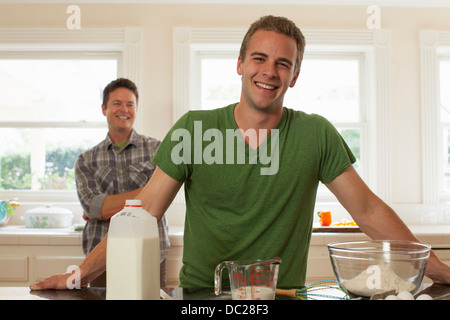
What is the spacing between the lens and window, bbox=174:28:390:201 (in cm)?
362

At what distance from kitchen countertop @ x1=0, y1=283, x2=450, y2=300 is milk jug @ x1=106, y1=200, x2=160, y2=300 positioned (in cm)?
23

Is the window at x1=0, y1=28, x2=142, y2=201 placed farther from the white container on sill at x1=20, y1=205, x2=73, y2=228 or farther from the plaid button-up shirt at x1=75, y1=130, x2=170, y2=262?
the plaid button-up shirt at x1=75, y1=130, x2=170, y2=262

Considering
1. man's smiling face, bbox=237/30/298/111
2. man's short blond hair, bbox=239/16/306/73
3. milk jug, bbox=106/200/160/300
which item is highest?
man's short blond hair, bbox=239/16/306/73

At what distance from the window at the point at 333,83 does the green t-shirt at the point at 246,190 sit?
2.29 meters

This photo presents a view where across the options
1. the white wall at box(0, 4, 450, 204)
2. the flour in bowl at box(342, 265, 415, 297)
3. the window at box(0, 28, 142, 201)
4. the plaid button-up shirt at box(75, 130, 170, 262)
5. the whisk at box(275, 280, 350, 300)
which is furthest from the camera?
the window at box(0, 28, 142, 201)

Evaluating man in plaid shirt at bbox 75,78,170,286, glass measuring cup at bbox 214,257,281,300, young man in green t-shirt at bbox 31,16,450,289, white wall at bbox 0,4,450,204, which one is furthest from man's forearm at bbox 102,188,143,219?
glass measuring cup at bbox 214,257,281,300

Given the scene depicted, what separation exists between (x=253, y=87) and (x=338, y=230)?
6.33 ft

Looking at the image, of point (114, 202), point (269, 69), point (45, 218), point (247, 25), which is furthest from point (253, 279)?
point (247, 25)

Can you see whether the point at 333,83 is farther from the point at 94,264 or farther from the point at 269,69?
the point at 94,264

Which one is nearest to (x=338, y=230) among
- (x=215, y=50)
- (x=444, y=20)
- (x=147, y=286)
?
(x=215, y=50)

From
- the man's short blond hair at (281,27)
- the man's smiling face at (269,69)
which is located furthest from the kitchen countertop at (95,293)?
the man's short blond hair at (281,27)

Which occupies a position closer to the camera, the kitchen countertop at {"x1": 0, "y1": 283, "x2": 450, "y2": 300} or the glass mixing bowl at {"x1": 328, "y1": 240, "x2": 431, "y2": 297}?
the glass mixing bowl at {"x1": 328, "y1": 240, "x2": 431, "y2": 297}

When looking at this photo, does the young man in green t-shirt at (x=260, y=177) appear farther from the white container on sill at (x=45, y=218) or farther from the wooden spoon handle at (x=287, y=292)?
the white container on sill at (x=45, y=218)

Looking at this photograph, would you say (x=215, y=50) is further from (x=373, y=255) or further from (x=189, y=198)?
(x=373, y=255)
